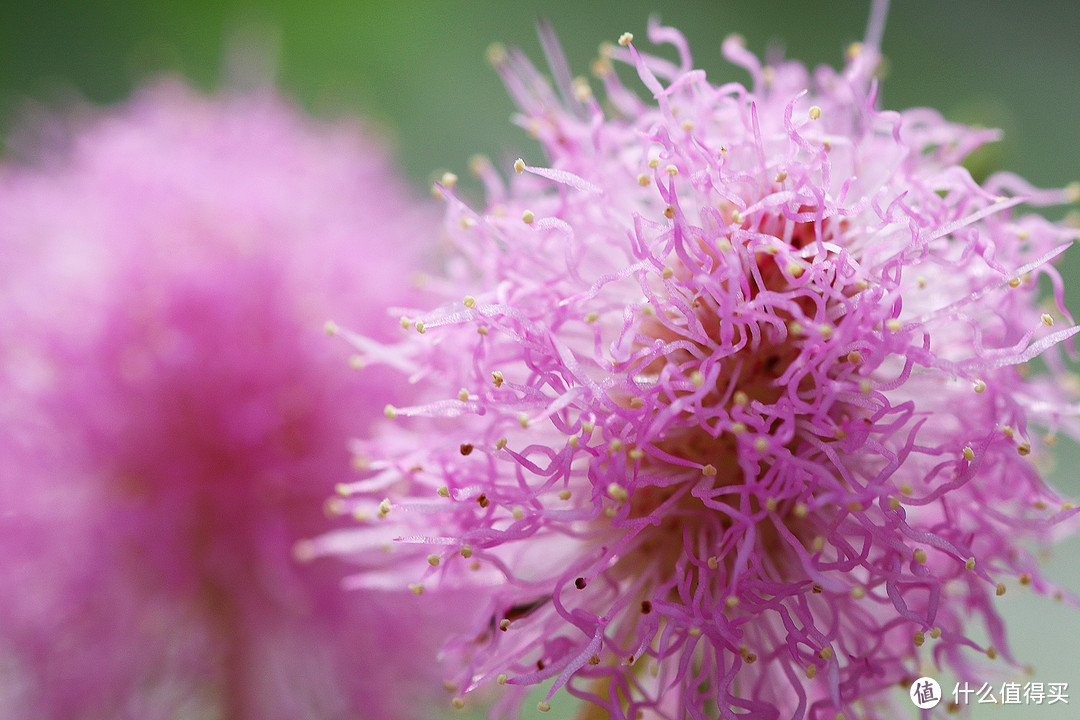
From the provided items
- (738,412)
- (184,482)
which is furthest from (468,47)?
(738,412)

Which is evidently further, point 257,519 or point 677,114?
point 257,519

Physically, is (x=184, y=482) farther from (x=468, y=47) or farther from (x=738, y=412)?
(x=468, y=47)

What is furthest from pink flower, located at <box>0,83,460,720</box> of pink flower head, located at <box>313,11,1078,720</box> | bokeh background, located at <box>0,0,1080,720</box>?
bokeh background, located at <box>0,0,1080,720</box>

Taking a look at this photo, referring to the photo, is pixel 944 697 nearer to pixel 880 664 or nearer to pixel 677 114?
pixel 880 664

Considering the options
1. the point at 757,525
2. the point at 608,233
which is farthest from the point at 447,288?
the point at 757,525

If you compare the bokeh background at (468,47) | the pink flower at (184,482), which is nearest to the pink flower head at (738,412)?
the pink flower at (184,482)
